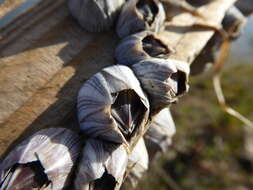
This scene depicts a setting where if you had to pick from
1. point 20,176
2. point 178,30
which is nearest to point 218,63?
point 178,30

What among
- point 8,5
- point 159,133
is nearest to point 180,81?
point 159,133

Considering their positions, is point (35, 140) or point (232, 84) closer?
point (35, 140)

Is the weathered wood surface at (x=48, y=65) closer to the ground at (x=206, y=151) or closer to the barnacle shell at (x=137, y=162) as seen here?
the barnacle shell at (x=137, y=162)

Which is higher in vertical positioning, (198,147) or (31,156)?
(31,156)

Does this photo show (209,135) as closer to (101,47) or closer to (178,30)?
(178,30)

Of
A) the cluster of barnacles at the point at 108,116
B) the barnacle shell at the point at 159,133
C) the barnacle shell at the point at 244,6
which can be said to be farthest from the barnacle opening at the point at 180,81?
the barnacle shell at the point at 244,6

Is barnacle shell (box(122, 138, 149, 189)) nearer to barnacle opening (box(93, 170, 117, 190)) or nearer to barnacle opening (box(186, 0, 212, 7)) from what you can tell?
barnacle opening (box(93, 170, 117, 190))

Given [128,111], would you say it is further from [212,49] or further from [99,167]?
[212,49]
